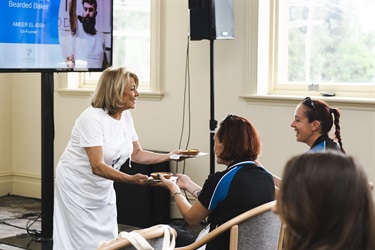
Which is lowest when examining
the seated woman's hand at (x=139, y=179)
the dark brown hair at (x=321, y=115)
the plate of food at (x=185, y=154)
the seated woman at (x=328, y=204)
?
the seated woman's hand at (x=139, y=179)

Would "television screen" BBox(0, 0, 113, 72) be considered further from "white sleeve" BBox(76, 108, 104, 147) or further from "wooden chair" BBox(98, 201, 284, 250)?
"wooden chair" BBox(98, 201, 284, 250)

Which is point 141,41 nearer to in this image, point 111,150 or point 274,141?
point 274,141

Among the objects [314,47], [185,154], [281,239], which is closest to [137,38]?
[314,47]

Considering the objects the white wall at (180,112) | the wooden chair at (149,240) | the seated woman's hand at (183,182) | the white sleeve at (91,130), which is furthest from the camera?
the white wall at (180,112)

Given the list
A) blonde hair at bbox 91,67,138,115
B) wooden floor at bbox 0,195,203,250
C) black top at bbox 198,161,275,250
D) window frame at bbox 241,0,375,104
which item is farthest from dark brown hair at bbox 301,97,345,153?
wooden floor at bbox 0,195,203,250

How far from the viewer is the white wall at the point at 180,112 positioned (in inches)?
227

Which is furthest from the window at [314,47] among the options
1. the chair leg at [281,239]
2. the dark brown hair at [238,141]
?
the chair leg at [281,239]

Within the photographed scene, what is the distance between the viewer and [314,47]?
5.92 metres

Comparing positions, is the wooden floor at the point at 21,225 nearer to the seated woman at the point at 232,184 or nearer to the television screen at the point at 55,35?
the television screen at the point at 55,35

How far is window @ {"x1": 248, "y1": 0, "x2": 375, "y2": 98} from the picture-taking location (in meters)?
5.64

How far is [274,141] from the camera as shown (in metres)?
5.86

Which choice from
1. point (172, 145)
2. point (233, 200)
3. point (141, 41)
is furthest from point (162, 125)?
point (233, 200)

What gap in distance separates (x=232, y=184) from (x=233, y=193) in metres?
0.04

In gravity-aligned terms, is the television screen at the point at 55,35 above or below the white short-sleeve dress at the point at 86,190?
above
